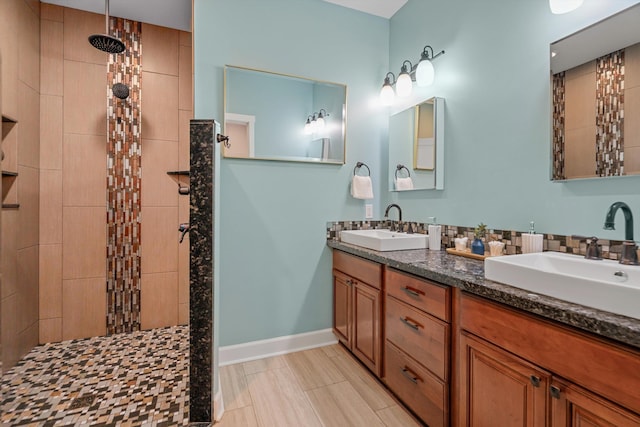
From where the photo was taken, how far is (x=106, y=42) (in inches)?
85.6

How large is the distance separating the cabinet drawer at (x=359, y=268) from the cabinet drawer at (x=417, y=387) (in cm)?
39

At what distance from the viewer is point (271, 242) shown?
2.44 meters

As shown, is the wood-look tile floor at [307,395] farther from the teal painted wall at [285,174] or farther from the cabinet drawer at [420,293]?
the cabinet drawer at [420,293]

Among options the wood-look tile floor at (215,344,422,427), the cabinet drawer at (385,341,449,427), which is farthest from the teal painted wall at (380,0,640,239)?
the wood-look tile floor at (215,344,422,427)

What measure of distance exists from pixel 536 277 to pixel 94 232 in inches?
121

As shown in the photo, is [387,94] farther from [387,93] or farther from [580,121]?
[580,121]

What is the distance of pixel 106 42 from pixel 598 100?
115 inches

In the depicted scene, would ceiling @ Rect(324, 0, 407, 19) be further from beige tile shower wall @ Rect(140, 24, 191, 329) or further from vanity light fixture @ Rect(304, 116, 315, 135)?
beige tile shower wall @ Rect(140, 24, 191, 329)

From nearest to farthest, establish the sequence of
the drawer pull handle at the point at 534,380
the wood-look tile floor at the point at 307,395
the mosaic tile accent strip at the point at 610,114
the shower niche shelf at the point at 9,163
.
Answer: the drawer pull handle at the point at 534,380, the mosaic tile accent strip at the point at 610,114, the wood-look tile floor at the point at 307,395, the shower niche shelf at the point at 9,163

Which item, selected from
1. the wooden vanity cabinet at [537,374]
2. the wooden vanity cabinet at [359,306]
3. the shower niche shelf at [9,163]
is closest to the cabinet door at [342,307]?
the wooden vanity cabinet at [359,306]

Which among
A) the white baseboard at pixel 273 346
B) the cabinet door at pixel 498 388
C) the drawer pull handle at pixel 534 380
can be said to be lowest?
the white baseboard at pixel 273 346

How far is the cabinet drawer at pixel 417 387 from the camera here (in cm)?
A: 146

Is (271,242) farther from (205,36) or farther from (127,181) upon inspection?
(205,36)

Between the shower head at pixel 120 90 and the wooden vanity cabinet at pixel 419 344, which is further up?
the shower head at pixel 120 90
